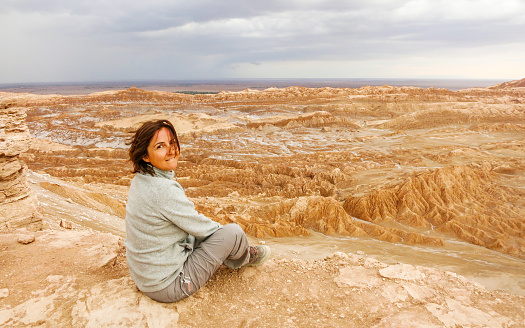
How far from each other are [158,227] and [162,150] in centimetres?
63

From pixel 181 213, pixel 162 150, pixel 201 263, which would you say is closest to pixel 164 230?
pixel 181 213

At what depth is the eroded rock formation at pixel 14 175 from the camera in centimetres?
564

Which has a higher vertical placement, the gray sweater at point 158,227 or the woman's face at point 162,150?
the woman's face at point 162,150

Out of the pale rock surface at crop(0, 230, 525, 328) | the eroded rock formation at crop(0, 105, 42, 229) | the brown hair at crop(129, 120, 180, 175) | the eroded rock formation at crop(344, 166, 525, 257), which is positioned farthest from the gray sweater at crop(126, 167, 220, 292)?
the eroded rock formation at crop(344, 166, 525, 257)

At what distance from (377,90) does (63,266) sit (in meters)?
54.8

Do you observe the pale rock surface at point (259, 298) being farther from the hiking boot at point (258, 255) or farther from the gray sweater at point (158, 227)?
the gray sweater at point (158, 227)

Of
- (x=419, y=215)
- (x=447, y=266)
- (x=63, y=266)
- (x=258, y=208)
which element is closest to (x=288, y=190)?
(x=258, y=208)

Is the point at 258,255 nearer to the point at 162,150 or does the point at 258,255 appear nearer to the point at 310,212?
the point at 162,150

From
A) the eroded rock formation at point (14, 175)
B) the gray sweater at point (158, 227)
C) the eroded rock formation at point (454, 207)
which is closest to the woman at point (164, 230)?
the gray sweater at point (158, 227)

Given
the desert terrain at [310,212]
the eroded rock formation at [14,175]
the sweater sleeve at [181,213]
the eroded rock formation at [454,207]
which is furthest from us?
the eroded rock formation at [454,207]

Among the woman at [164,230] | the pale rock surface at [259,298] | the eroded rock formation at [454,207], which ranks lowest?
the eroded rock formation at [454,207]

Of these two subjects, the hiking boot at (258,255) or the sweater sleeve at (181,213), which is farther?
the hiking boot at (258,255)

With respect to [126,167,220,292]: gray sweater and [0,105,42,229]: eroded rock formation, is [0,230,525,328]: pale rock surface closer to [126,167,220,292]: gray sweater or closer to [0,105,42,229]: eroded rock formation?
[126,167,220,292]: gray sweater

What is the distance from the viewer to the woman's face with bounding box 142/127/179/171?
8.13 ft
